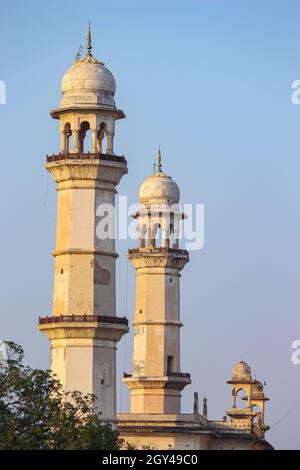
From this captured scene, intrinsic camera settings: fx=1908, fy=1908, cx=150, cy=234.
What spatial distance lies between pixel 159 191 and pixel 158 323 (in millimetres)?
6860

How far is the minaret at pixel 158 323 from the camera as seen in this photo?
92.1 meters

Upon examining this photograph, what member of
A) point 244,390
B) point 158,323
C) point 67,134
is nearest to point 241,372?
point 244,390

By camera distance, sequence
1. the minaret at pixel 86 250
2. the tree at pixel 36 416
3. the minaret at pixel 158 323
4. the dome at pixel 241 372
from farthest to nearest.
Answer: the dome at pixel 241 372
the minaret at pixel 158 323
the minaret at pixel 86 250
the tree at pixel 36 416

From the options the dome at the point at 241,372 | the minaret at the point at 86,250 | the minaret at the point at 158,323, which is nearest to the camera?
the minaret at the point at 86,250

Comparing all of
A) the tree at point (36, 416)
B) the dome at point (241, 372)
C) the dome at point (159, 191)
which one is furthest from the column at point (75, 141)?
the dome at point (241, 372)

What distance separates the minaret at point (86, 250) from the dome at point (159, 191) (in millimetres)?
22470

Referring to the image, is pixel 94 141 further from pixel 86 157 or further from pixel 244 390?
pixel 244 390

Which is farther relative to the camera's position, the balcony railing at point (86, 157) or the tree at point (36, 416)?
the balcony railing at point (86, 157)

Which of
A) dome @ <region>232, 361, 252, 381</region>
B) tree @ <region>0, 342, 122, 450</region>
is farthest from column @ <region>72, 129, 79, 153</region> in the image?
dome @ <region>232, 361, 252, 381</region>

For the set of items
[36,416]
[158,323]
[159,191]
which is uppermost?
[159,191]

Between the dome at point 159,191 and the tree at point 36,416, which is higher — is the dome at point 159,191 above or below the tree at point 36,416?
above

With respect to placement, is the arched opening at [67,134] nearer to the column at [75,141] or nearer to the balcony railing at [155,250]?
the column at [75,141]

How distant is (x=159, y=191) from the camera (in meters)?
94.9
